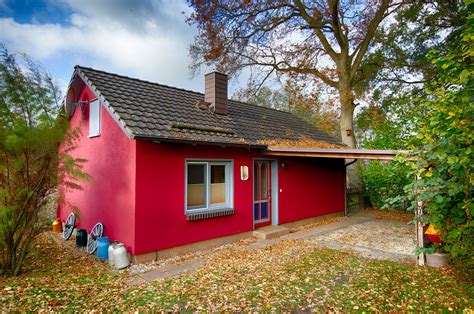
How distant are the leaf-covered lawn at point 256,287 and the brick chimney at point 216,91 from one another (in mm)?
5507

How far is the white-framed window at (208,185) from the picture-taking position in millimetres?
7629

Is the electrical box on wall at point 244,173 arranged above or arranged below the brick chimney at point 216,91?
below

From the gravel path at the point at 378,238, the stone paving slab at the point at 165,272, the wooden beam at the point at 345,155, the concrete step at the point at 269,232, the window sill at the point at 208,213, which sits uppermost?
the wooden beam at the point at 345,155

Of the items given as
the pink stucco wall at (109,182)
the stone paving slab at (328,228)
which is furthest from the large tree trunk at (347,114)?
the pink stucco wall at (109,182)

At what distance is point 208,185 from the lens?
7.90 metres

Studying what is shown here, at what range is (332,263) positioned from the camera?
244 inches

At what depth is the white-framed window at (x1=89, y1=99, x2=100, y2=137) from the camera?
8.06 m

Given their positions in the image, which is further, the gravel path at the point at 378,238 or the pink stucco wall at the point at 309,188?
the pink stucco wall at the point at 309,188

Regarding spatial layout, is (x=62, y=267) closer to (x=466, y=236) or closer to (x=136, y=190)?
(x=136, y=190)

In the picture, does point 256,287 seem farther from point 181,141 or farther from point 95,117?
point 95,117

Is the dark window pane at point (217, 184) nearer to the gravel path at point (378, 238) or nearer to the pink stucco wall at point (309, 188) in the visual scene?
the pink stucco wall at point (309, 188)

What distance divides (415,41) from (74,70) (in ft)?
54.4

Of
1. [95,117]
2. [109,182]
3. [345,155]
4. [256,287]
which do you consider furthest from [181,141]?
[345,155]

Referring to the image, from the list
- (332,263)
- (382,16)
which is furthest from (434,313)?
(382,16)
